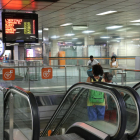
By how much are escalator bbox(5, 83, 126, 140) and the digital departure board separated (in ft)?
12.0

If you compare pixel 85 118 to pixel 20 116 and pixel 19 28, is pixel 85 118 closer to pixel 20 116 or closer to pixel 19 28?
pixel 20 116

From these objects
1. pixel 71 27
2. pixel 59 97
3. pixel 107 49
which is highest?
pixel 71 27

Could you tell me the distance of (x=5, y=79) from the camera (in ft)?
33.4

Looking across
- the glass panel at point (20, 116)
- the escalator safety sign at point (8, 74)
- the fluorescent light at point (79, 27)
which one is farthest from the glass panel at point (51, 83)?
the glass panel at point (20, 116)

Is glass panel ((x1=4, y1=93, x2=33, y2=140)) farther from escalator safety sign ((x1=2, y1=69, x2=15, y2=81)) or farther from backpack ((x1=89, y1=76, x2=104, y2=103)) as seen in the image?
escalator safety sign ((x1=2, y1=69, x2=15, y2=81))

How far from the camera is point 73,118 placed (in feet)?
21.0

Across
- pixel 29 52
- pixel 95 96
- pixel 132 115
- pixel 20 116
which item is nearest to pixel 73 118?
pixel 95 96

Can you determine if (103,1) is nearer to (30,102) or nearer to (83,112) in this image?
(83,112)

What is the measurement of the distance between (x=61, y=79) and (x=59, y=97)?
1073mm

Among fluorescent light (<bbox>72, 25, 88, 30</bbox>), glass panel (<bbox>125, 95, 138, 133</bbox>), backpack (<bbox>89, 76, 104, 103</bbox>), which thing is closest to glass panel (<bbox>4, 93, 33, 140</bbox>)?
backpack (<bbox>89, 76, 104, 103</bbox>)

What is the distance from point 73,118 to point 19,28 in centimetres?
421

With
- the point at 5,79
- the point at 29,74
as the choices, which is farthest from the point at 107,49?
the point at 5,79

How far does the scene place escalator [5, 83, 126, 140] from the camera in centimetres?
367

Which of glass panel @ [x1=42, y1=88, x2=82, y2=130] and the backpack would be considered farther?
glass panel @ [x1=42, y1=88, x2=82, y2=130]
